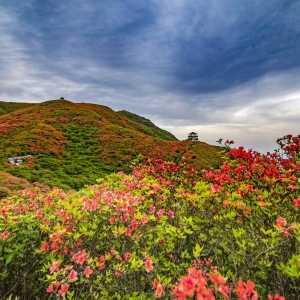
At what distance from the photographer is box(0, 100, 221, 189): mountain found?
3728 centimetres

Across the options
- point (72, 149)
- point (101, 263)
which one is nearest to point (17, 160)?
point (72, 149)

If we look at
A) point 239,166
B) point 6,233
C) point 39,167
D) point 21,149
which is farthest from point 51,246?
point 21,149

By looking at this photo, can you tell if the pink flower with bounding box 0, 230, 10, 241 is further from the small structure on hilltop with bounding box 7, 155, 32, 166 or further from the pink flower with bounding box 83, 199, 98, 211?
the small structure on hilltop with bounding box 7, 155, 32, 166

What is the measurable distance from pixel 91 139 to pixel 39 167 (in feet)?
61.1

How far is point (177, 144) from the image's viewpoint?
55.8 meters

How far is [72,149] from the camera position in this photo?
5141 cm

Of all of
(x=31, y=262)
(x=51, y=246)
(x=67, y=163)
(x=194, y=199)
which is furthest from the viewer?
(x=67, y=163)

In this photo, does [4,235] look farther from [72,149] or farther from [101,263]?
[72,149]

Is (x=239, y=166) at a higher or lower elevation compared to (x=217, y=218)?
higher

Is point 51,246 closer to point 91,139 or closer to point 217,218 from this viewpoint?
point 217,218

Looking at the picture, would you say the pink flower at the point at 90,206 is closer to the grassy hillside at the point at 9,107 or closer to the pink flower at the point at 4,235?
the pink flower at the point at 4,235

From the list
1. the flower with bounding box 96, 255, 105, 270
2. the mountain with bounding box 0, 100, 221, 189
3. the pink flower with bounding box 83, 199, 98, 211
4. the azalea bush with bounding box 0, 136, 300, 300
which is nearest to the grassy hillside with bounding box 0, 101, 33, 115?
the mountain with bounding box 0, 100, 221, 189

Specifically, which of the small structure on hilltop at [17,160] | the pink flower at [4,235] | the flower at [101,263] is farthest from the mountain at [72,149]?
the flower at [101,263]

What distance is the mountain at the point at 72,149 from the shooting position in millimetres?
37281
